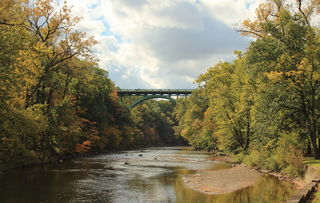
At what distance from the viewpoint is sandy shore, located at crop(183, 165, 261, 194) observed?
725 inches

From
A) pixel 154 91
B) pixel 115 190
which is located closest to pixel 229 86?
pixel 115 190

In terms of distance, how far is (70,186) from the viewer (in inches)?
747

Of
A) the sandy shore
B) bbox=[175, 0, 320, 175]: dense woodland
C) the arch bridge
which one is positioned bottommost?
the sandy shore

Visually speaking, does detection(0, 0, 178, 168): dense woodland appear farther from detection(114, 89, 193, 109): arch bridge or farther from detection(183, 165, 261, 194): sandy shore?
detection(114, 89, 193, 109): arch bridge

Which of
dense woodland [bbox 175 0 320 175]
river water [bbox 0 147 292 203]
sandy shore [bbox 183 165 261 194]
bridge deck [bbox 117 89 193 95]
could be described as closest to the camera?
river water [bbox 0 147 292 203]

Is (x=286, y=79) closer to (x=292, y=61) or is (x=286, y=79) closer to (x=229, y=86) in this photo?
(x=292, y=61)

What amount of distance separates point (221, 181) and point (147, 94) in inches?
2931

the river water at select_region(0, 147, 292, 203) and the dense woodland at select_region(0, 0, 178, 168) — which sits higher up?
the dense woodland at select_region(0, 0, 178, 168)

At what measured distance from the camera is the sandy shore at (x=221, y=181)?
1842cm

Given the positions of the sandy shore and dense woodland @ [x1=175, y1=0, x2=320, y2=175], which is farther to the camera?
dense woodland @ [x1=175, y1=0, x2=320, y2=175]

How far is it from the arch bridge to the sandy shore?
67640mm

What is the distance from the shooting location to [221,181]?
2120 cm

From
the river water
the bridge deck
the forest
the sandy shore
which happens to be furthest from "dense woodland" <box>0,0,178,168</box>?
the bridge deck

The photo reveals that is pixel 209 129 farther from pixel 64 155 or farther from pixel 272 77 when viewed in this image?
pixel 272 77
